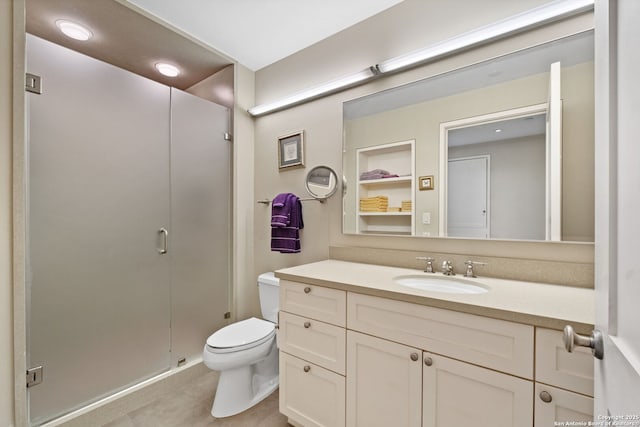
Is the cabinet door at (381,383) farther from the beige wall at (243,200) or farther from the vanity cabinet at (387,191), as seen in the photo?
the beige wall at (243,200)

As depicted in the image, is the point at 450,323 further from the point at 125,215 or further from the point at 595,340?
the point at 125,215

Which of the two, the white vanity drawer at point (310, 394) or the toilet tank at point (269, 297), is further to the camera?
the toilet tank at point (269, 297)

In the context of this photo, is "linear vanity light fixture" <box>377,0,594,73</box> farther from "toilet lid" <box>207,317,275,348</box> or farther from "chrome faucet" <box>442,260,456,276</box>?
"toilet lid" <box>207,317,275,348</box>

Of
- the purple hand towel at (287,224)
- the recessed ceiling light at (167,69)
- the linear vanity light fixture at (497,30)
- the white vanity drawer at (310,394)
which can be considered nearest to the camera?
the linear vanity light fixture at (497,30)

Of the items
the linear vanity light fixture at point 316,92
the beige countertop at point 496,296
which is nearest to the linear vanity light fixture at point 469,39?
the linear vanity light fixture at point 316,92

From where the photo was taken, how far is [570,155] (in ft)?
3.84

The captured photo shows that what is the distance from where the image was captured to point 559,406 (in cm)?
79

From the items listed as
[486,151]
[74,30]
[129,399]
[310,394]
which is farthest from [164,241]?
[486,151]

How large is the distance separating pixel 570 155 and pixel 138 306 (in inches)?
97.0

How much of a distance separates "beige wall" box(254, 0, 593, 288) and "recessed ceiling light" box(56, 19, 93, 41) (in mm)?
1160

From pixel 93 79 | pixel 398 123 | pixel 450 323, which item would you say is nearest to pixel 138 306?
pixel 93 79

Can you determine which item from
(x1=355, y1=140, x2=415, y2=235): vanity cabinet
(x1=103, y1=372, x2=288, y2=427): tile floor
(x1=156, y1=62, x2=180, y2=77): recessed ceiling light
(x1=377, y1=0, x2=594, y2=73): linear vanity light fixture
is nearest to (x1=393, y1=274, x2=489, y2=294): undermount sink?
(x1=355, y1=140, x2=415, y2=235): vanity cabinet

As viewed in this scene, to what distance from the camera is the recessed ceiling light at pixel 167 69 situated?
7.30ft

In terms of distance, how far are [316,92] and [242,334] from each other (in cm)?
168
